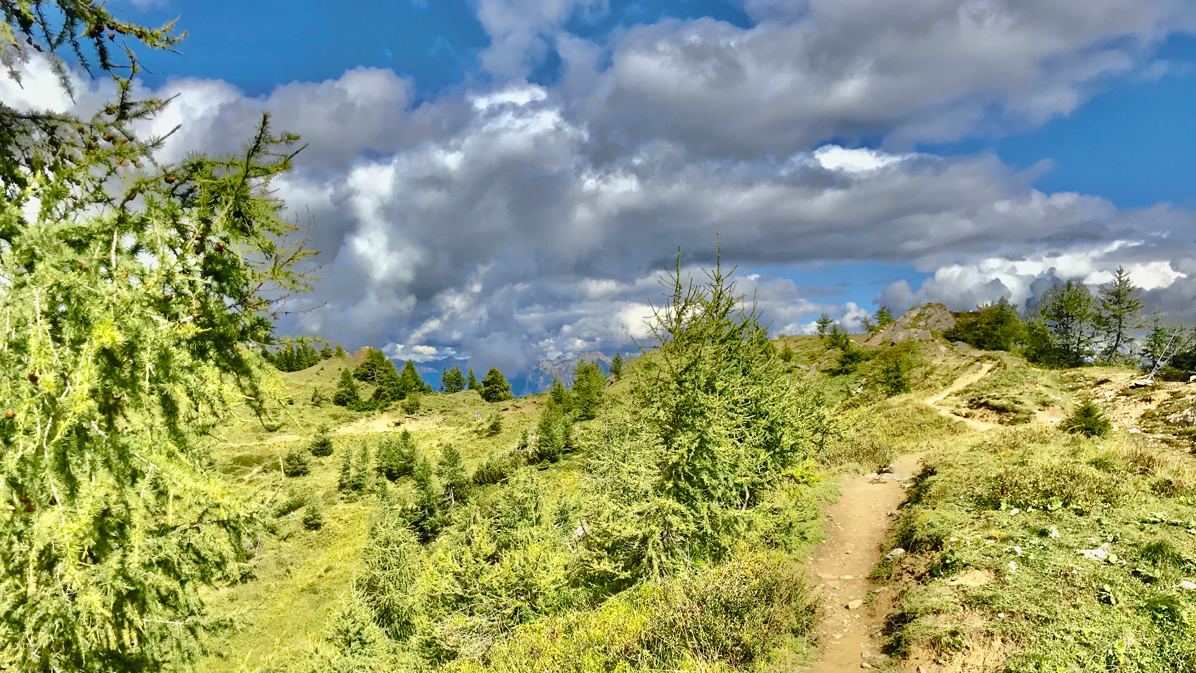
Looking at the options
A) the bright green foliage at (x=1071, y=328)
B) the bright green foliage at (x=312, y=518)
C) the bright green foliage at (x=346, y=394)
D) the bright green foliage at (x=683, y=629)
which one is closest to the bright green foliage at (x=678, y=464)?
the bright green foliage at (x=683, y=629)

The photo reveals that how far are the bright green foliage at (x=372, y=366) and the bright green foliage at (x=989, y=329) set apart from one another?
3741 inches

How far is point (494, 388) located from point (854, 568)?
89.6 m

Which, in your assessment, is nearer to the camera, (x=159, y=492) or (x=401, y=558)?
(x=159, y=492)

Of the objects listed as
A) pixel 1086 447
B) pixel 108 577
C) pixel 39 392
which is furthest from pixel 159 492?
pixel 1086 447

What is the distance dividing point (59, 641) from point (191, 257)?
3689mm

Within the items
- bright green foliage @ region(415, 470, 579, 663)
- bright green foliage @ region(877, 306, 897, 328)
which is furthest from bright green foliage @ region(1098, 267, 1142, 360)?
bright green foliage @ region(415, 470, 579, 663)

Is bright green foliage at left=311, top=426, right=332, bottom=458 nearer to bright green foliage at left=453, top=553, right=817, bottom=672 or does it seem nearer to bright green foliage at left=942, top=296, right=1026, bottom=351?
bright green foliage at left=453, top=553, right=817, bottom=672

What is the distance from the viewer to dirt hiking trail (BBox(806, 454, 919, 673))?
9.55 metres

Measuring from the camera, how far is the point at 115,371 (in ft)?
13.9

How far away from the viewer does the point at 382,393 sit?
88875 millimetres

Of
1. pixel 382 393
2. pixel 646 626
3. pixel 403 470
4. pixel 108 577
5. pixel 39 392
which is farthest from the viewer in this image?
pixel 382 393

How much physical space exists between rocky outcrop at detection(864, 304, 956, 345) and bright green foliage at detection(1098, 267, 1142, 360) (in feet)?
58.1

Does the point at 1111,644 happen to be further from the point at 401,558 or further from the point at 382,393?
the point at 382,393

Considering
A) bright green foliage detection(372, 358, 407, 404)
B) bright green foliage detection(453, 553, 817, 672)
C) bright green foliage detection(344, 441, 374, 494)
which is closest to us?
bright green foliage detection(453, 553, 817, 672)
